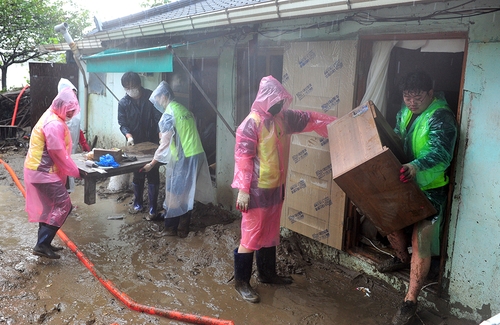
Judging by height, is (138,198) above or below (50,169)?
below

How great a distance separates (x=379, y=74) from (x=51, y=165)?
373cm

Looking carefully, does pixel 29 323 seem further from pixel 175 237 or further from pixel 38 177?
pixel 175 237

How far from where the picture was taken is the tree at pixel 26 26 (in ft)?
45.4

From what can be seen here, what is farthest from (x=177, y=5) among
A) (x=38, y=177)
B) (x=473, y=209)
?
(x=473, y=209)

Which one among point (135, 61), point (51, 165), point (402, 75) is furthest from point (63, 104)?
point (402, 75)

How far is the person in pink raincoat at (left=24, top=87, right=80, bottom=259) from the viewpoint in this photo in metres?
4.76

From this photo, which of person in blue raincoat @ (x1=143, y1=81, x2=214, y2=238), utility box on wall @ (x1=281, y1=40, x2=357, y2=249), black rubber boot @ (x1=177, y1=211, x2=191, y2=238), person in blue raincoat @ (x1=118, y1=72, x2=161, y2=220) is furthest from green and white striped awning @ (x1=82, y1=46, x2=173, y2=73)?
black rubber boot @ (x1=177, y1=211, x2=191, y2=238)

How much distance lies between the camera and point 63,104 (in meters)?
4.85

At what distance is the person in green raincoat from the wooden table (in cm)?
344

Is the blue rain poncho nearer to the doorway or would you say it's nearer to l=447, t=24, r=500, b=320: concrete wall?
the doorway

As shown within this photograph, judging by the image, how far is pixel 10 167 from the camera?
8883 mm

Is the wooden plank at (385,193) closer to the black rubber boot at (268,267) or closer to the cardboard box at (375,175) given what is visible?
the cardboard box at (375,175)

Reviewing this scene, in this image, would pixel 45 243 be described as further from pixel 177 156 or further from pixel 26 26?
pixel 26 26

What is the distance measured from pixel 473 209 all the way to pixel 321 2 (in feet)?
6.78
